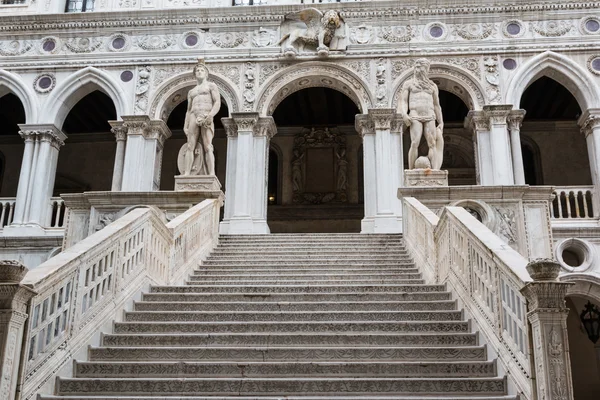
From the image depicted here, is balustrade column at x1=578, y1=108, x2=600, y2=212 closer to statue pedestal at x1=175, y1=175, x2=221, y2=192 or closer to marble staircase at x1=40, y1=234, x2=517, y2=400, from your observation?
marble staircase at x1=40, y1=234, x2=517, y2=400

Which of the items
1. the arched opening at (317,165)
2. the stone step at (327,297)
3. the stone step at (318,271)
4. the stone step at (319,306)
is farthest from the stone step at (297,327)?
the arched opening at (317,165)

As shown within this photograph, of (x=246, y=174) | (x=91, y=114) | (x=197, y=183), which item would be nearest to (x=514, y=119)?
(x=246, y=174)

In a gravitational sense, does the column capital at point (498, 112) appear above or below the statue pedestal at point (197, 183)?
above

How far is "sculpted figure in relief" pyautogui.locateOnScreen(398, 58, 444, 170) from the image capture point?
1314 centimetres

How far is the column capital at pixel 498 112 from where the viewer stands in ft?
54.3

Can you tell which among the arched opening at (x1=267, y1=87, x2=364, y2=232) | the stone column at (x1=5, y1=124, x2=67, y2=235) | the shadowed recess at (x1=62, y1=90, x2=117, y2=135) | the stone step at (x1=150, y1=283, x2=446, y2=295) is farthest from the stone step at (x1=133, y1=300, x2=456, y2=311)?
the shadowed recess at (x1=62, y1=90, x2=117, y2=135)

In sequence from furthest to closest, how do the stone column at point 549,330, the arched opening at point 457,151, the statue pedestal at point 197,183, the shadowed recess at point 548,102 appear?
the arched opening at point 457,151 → the shadowed recess at point 548,102 → the statue pedestal at point 197,183 → the stone column at point 549,330

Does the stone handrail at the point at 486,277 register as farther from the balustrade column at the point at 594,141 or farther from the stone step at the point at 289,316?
the balustrade column at the point at 594,141

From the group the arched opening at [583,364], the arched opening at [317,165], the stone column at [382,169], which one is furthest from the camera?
the arched opening at [317,165]

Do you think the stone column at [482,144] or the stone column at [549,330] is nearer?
the stone column at [549,330]

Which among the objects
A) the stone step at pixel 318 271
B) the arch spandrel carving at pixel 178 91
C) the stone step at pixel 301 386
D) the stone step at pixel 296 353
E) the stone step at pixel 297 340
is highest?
the arch spandrel carving at pixel 178 91

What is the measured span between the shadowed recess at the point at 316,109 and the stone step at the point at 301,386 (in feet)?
49.8

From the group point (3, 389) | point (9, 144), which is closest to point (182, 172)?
point (3, 389)

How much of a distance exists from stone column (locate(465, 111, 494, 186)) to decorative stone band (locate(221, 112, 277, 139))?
5207mm
